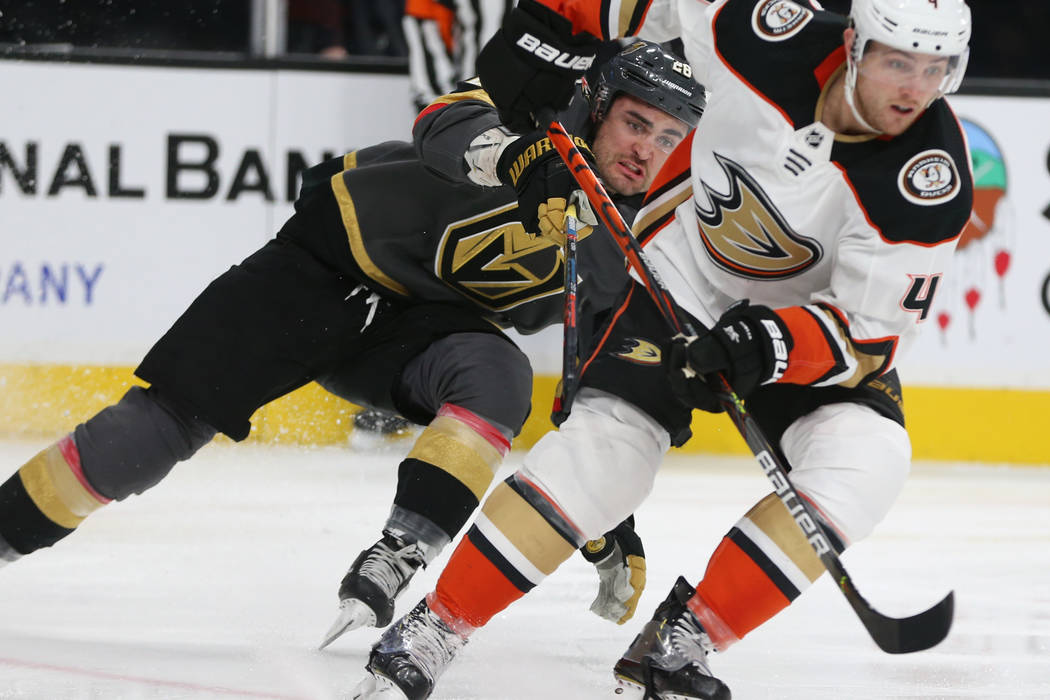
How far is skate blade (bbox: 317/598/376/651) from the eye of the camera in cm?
201

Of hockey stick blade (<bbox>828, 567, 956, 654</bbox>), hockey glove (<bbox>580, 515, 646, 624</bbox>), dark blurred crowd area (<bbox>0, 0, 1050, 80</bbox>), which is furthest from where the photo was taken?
dark blurred crowd area (<bbox>0, 0, 1050, 80</bbox>)

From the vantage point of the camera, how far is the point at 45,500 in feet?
6.98

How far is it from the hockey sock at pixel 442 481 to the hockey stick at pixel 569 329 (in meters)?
0.14

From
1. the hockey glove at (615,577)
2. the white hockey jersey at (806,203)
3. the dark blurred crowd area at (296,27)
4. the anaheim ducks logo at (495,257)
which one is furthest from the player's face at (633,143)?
the dark blurred crowd area at (296,27)

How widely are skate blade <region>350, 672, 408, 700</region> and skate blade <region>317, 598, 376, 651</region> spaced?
0.75 ft

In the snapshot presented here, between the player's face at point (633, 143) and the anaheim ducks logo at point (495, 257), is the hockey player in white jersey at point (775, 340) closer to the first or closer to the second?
the player's face at point (633, 143)

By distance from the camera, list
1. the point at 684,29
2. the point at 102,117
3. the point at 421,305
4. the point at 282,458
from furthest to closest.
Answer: the point at 102,117, the point at 282,458, the point at 421,305, the point at 684,29

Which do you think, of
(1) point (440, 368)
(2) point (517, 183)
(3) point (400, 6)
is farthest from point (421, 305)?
(3) point (400, 6)

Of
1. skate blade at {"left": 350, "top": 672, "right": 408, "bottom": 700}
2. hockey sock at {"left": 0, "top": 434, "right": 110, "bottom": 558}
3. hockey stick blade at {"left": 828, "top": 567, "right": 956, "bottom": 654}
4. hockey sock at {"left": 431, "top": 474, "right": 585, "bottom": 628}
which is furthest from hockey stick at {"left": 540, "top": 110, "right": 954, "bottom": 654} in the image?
hockey sock at {"left": 0, "top": 434, "right": 110, "bottom": 558}

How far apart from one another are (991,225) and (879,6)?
2756 mm

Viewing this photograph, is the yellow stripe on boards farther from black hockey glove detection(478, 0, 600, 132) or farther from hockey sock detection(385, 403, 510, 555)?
black hockey glove detection(478, 0, 600, 132)

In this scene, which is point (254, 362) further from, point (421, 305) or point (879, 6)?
point (879, 6)

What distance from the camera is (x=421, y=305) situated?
7.75 ft

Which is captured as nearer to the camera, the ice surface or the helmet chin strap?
the helmet chin strap
